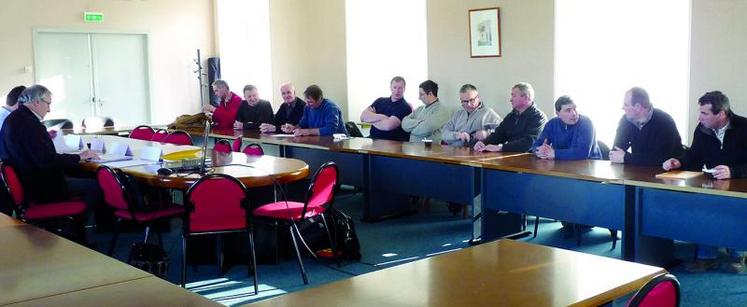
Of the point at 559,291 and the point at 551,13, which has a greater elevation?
the point at 551,13

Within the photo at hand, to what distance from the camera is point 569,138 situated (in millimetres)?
5656

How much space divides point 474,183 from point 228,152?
1.99 metres

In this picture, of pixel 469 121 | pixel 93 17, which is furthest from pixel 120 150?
pixel 93 17

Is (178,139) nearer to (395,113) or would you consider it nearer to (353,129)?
(353,129)

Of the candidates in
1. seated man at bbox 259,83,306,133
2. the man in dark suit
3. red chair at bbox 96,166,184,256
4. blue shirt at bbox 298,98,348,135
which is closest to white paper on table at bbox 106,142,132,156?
the man in dark suit

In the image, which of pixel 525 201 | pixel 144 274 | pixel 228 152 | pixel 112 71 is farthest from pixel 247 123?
pixel 144 274

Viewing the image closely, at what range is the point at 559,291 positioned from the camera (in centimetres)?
238

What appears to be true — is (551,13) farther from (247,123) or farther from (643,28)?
(247,123)

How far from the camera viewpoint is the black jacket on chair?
5242 mm

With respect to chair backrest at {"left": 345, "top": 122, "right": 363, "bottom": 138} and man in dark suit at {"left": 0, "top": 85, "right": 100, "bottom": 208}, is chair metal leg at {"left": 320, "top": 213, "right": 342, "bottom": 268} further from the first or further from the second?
chair backrest at {"left": 345, "top": 122, "right": 363, "bottom": 138}

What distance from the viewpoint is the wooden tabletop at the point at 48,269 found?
2.43m

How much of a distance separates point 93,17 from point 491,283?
379 inches

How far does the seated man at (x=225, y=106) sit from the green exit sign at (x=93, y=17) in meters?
2.68

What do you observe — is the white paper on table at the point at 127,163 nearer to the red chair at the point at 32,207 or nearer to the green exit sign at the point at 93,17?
the red chair at the point at 32,207
